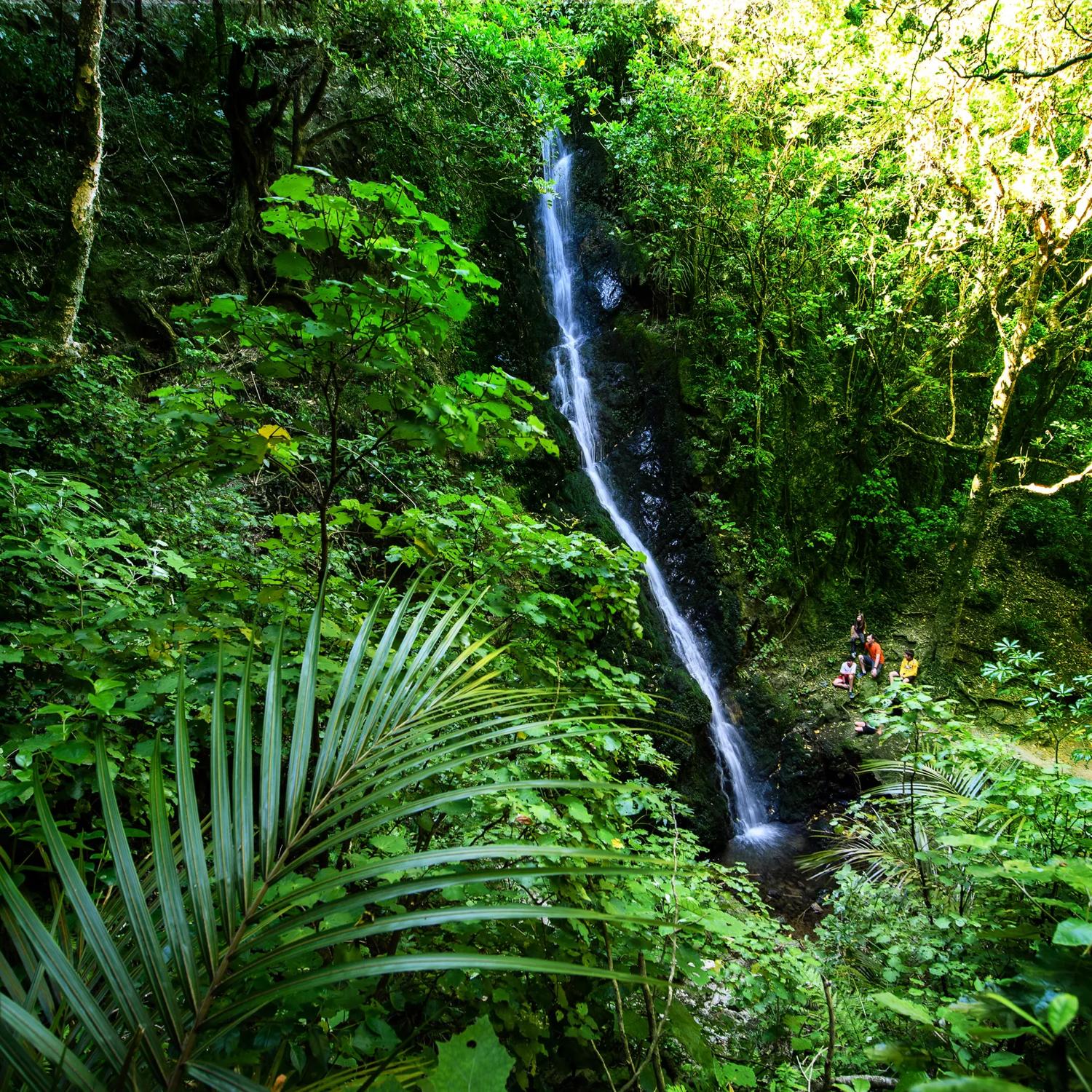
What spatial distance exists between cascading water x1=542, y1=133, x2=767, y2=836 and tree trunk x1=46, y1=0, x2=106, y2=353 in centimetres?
532

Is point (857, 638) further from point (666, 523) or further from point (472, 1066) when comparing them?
point (472, 1066)

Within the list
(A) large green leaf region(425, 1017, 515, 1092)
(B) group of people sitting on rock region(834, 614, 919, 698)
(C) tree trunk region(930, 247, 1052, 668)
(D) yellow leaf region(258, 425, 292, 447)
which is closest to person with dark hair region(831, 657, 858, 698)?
(B) group of people sitting on rock region(834, 614, 919, 698)

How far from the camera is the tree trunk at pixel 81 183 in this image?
3.46 meters

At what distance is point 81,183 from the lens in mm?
3545

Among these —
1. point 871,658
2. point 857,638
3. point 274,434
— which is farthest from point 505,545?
point 871,658

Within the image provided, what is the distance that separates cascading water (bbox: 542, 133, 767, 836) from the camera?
8367 millimetres

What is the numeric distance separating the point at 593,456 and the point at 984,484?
6282mm

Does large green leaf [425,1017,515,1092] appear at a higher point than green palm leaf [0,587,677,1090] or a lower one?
lower

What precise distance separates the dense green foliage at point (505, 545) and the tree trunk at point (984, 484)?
0.28 ft

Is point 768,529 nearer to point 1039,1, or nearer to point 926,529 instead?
point 926,529

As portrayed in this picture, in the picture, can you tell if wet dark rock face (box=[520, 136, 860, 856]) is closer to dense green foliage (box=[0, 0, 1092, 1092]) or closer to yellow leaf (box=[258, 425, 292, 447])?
dense green foliage (box=[0, 0, 1092, 1092])

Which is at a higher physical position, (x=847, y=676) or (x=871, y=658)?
(x=871, y=658)

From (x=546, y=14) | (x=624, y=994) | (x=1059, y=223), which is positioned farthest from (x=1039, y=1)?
(x=624, y=994)

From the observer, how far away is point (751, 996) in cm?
236
